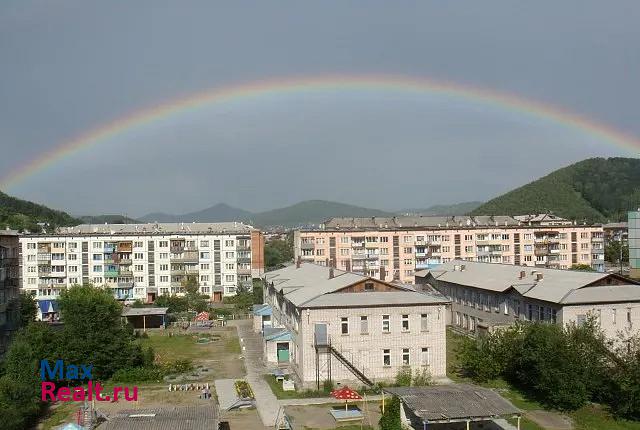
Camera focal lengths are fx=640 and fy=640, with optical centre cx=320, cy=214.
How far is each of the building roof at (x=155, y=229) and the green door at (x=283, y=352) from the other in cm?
3788

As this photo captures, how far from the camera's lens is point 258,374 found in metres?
30.0

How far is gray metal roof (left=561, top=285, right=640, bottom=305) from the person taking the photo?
1166 inches

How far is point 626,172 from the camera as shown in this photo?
160 meters

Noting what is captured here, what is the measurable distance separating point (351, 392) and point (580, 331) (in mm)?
8765

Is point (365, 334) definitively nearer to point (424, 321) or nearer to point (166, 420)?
point (424, 321)

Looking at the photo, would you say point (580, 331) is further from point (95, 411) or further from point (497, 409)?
point (95, 411)

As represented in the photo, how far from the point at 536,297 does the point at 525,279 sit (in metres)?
4.32

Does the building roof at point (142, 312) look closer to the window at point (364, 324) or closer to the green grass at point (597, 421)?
the window at point (364, 324)

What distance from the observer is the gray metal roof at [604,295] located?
29.6m

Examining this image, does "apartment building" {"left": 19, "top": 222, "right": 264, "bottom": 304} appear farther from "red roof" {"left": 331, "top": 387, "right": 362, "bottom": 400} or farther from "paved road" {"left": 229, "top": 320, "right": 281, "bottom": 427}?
"red roof" {"left": 331, "top": 387, "right": 362, "bottom": 400}

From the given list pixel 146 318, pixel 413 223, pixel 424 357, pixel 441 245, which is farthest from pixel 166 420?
pixel 413 223

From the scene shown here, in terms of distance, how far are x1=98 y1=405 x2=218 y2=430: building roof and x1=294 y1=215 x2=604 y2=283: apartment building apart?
48.2 meters

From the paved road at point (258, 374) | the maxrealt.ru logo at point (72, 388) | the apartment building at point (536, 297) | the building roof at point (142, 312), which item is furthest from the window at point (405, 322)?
the building roof at point (142, 312)

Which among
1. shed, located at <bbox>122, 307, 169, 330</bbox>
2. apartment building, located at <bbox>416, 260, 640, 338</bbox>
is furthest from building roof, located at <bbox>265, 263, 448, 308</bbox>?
shed, located at <bbox>122, 307, 169, 330</bbox>
